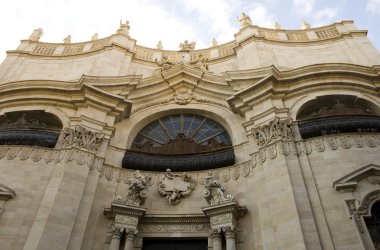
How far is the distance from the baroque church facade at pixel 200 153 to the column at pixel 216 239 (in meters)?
0.03

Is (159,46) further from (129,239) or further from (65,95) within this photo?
(129,239)

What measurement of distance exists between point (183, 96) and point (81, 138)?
233 inches

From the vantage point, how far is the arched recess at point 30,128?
1395 cm

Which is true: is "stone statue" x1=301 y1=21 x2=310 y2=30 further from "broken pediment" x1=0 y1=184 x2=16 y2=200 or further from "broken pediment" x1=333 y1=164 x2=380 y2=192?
"broken pediment" x1=0 y1=184 x2=16 y2=200

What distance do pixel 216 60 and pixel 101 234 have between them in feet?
40.0

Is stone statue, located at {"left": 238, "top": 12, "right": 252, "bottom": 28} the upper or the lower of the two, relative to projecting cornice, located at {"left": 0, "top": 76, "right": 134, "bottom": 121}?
upper

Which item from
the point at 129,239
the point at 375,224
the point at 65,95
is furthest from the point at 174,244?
the point at 65,95

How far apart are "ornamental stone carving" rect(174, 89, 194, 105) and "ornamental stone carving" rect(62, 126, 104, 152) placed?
4775 millimetres

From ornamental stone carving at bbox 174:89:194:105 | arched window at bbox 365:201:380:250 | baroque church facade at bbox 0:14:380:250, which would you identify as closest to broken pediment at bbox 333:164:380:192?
baroque church facade at bbox 0:14:380:250

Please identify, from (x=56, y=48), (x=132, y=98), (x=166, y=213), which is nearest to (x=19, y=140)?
(x=132, y=98)

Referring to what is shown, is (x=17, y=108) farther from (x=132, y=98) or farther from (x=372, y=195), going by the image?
(x=372, y=195)

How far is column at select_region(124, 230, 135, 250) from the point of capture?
37.1 feet

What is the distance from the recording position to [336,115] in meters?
13.4

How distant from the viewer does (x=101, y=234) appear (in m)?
11.8
